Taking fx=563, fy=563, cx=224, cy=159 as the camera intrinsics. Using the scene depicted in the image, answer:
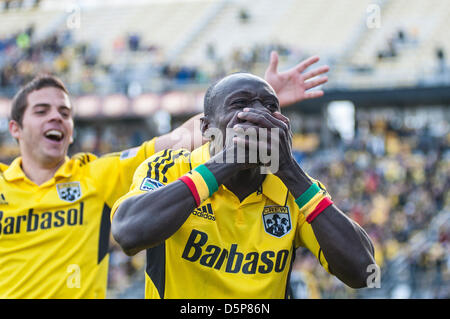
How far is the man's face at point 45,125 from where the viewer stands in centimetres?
387

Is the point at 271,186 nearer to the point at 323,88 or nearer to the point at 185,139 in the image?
the point at 185,139

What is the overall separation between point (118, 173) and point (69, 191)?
34 centimetres

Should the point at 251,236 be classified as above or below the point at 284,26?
below

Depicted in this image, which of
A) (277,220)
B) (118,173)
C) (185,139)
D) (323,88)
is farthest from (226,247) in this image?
(323,88)

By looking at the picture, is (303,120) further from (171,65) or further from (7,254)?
(7,254)

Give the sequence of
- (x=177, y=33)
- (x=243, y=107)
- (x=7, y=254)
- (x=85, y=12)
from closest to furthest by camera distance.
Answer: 1. (x=243, y=107)
2. (x=7, y=254)
3. (x=177, y=33)
4. (x=85, y=12)

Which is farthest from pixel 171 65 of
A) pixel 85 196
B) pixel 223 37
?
pixel 85 196

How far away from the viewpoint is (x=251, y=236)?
2.53 m

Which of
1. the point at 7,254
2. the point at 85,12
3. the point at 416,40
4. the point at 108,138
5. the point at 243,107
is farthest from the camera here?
the point at 85,12

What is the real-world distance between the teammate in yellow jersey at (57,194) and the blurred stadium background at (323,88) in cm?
810

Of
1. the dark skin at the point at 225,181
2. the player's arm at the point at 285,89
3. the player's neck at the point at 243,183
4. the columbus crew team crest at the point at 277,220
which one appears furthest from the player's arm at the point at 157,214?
the player's arm at the point at 285,89

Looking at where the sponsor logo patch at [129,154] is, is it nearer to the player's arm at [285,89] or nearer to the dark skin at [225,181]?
the player's arm at [285,89]

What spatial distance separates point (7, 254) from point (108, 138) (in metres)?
Result: 25.6

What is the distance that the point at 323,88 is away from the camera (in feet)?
72.8
